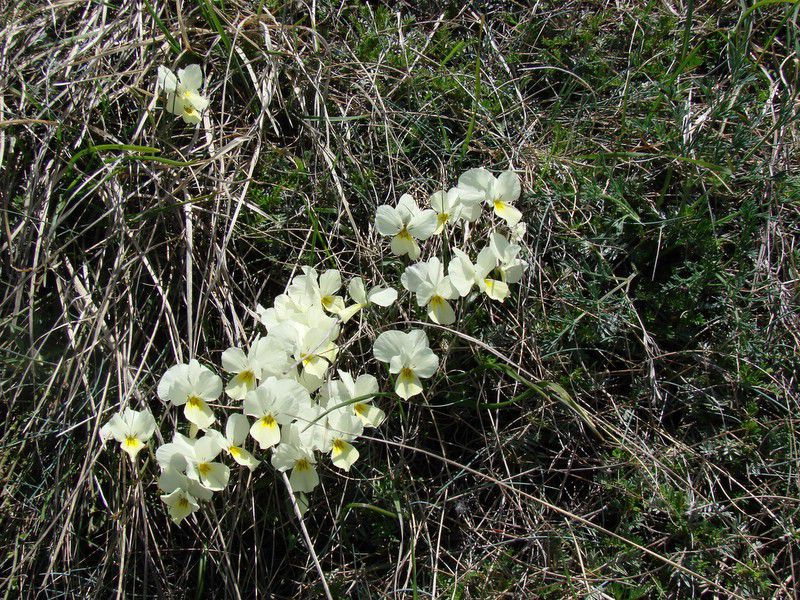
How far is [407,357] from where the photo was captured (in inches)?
67.0

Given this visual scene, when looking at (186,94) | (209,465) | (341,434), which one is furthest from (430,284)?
(186,94)

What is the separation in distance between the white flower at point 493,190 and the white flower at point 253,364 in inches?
23.5

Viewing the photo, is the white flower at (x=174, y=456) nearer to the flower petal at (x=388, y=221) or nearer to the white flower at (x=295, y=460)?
the white flower at (x=295, y=460)

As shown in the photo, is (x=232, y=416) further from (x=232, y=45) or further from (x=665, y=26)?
(x=665, y=26)

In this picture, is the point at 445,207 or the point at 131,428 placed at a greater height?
the point at 445,207

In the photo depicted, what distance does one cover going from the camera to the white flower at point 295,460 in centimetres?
164

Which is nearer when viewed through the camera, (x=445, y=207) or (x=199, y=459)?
(x=199, y=459)

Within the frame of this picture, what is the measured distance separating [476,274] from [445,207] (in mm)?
196

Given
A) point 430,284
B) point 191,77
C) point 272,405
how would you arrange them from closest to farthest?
point 272,405 < point 430,284 < point 191,77

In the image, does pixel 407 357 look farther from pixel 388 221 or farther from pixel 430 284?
pixel 388 221

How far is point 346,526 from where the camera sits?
6.07ft

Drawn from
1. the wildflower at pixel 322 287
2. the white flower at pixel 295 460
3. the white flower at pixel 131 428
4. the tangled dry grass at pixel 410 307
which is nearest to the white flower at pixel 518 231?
the tangled dry grass at pixel 410 307

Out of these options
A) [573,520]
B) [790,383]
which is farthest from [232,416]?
[790,383]

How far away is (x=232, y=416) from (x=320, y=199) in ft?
2.31
